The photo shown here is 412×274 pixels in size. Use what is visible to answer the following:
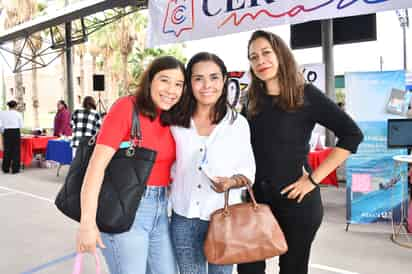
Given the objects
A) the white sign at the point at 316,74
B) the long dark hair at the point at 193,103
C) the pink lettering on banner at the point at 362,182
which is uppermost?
the white sign at the point at 316,74

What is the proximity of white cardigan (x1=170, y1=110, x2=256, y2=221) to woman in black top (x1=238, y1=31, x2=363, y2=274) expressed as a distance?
0.18m

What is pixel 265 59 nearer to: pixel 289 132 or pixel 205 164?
pixel 289 132

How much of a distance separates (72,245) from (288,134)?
10.3 feet

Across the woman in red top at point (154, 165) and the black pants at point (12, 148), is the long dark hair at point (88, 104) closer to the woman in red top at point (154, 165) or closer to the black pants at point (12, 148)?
the black pants at point (12, 148)

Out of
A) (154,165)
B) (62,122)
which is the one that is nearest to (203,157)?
(154,165)

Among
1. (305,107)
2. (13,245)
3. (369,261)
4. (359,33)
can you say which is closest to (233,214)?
(305,107)

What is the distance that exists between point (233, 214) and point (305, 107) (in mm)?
551

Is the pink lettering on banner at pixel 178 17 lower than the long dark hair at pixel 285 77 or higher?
higher

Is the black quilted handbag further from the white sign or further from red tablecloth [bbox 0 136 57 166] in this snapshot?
red tablecloth [bbox 0 136 57 166]

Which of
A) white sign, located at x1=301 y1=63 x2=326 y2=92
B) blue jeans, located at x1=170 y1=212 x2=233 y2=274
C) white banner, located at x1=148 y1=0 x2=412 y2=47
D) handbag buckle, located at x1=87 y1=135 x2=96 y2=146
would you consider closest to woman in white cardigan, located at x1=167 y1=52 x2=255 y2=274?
blue jeans, located at x1=170 y1=212 x2=233 y2=274

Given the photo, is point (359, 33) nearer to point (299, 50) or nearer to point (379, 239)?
point (299, 50)

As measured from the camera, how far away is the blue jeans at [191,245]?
1631mm

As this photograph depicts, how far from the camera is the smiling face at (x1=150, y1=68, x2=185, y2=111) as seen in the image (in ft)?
5.13

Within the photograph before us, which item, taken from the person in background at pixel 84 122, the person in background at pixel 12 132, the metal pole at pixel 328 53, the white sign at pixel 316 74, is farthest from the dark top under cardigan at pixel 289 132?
the person in background at pixel 12 132
